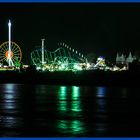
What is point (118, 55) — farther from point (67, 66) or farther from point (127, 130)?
point (127, 130)

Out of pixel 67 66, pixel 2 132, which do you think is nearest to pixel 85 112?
pixel 2 132

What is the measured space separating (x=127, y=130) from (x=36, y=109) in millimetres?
4555

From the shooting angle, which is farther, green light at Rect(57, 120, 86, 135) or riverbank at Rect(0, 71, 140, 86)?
riverbank at Rect(0, 71, 140, 86)

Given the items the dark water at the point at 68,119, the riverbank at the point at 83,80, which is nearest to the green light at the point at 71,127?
the dark water at the point at 68,119

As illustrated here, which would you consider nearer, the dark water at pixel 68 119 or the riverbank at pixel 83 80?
the dark water at pixel 68 119

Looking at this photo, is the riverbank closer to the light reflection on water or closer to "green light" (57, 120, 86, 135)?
the light reflection on water

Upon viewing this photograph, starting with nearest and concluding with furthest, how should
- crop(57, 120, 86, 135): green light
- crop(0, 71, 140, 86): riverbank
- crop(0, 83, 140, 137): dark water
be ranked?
crop(0, 83, 140, 137): dark water
crop(57, 120, 86, 135): green light
crop(0, 71, 140, 86): riverbank

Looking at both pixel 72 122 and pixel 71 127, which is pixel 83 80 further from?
pixel 71 127

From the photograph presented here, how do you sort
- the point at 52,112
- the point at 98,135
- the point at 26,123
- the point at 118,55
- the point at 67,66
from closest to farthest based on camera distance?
1. the point at 98,135
2. the point at 26,123
3. the point at 52,112
4. the point at 67,66
5. the point at 118,55

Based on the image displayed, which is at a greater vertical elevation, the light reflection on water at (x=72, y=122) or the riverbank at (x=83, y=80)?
the riverbank at (x=83, y=80)

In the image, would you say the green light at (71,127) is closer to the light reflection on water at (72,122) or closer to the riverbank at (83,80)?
the light reflection on water at (72,122)

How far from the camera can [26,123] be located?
1089 cm

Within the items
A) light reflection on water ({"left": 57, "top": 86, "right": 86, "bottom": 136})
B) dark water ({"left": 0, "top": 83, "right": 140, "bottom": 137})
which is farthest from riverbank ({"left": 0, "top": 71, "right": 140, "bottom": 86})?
light reflection on water ({"left": 57, "top": 86, "right": 86, "bottom": 136})

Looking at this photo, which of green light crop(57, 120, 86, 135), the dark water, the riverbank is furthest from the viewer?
the riverbank
